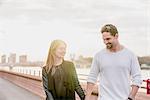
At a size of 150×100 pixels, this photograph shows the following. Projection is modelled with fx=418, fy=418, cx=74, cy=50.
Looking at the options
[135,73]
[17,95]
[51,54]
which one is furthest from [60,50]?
[17,95]

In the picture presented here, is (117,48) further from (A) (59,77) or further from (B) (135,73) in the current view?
(A) (59,77)

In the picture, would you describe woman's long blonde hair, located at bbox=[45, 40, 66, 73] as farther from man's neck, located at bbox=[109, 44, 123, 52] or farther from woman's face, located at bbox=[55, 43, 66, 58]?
man's neck, located at bbox=[109, 44, 123, 52]

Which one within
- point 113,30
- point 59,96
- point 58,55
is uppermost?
point 113,30

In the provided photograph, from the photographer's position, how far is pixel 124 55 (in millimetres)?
4203

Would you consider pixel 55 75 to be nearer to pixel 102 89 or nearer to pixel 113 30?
pixel 102 89

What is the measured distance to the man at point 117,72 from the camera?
13.7 feet

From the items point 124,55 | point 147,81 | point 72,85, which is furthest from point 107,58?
point 147,81

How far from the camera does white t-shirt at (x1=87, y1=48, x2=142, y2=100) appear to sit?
419cm

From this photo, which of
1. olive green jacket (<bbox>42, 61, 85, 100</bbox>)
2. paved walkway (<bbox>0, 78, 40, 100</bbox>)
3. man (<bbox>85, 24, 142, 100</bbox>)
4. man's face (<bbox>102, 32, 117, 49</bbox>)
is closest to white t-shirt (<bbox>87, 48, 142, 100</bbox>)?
man (<bbox>85, 24, 142, 100</bbox>)

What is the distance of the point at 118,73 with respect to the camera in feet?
13.7

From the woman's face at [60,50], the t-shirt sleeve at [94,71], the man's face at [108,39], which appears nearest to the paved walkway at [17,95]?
the woman's face at [60,50]

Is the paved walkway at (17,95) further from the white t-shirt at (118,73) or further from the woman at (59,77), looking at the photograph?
the white t-shirt at (118,73)

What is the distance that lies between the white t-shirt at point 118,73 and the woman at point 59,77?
49 cm

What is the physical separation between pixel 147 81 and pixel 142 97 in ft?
1.77
